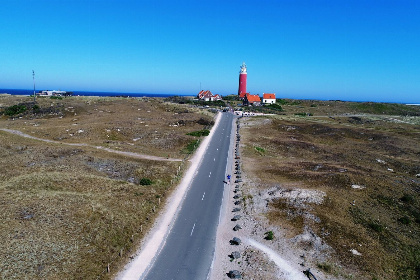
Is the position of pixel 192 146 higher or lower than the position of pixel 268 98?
lower

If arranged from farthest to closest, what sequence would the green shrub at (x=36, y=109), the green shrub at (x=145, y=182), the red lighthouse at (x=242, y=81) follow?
1. the red lighthouse at (x=242, y=81)
2. the green shrub at (x=36, y=109)
3. the green shrub at (x=145, y=182)

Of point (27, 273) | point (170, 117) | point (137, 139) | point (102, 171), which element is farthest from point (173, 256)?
point (170, 117)

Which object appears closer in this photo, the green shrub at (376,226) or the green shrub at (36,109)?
the green shrub at (376,226)

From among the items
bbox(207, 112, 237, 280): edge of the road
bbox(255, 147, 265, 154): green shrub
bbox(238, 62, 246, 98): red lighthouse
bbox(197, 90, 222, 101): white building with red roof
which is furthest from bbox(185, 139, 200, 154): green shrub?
bbox(238, 62, 246, 98): red lighthouse

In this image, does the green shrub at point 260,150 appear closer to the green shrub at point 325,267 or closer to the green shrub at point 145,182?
the green shrub at point 145,182

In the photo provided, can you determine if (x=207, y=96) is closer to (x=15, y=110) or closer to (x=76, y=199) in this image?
(x=15, y=110)

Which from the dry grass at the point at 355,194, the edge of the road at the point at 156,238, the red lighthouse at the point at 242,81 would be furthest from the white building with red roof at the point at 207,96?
the edge of the road at the point at 156,238

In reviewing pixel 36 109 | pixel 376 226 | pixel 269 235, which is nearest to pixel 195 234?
pixel 269 235
